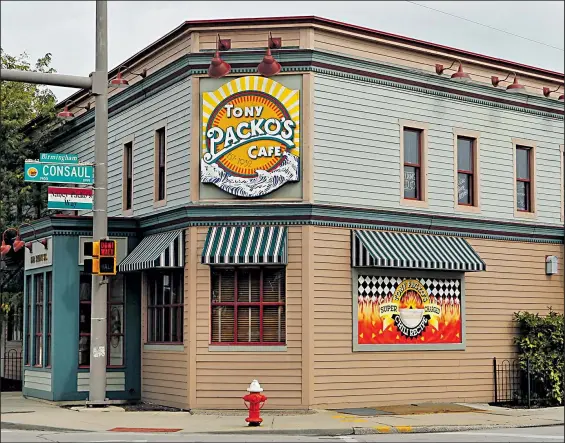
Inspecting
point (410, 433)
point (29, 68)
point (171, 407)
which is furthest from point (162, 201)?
Result: point (29, 68)

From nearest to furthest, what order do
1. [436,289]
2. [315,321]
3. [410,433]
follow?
1. [410,433]
2. [315,321]
3. [436,289]

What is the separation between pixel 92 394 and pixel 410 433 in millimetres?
7083

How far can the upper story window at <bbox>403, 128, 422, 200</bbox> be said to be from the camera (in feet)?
75.0

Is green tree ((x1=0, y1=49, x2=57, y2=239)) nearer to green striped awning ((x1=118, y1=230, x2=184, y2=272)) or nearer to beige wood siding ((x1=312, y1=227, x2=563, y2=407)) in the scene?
green striped awning ((x1=118, y1=230, x2=184, y2=272))

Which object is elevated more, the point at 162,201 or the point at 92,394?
the point at 162,201

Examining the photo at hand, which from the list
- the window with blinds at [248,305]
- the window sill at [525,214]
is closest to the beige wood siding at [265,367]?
the window with blinds at [248,305]

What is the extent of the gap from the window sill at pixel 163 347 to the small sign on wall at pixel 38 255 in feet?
10.3

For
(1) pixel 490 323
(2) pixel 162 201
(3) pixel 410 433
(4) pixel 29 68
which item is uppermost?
(4) pixel 29 68

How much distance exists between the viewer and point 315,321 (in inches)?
813

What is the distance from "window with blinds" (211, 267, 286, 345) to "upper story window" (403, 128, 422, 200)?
4071 millimetres

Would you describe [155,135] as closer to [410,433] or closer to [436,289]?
[436,289]

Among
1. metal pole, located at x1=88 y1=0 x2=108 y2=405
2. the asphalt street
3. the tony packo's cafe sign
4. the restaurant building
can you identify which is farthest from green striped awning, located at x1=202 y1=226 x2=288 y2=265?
the asphalt street

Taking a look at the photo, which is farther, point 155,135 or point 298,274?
point 155,135

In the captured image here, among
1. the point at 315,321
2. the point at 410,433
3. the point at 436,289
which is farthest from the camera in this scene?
the point at 436,289
